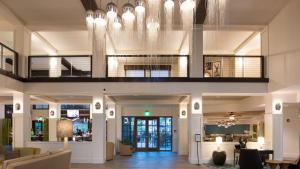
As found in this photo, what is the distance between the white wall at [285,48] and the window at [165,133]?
805cm

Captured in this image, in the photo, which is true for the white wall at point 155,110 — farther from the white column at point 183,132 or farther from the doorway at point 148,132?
the white column at point 183,132

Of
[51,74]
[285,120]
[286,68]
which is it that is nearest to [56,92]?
[51,74]

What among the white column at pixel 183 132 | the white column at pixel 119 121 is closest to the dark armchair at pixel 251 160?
the white column at pixel 183 132

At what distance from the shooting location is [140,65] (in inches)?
733

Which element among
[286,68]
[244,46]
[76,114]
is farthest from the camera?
[76,114]

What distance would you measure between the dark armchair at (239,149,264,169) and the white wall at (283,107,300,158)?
8.28 meters

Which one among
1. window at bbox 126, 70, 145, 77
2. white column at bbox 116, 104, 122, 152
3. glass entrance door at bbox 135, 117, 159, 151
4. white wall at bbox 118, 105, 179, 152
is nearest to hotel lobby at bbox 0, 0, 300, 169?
window at bbox 126, 70, 145, 77

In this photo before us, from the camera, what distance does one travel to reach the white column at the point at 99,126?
1325cm

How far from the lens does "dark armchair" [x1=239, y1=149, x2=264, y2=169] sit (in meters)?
9.98

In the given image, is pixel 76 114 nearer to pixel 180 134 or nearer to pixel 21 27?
pixel 180 134

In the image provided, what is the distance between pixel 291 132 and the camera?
59.2 feet

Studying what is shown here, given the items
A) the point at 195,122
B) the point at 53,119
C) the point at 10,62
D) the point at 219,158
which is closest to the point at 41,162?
the point at 195,122

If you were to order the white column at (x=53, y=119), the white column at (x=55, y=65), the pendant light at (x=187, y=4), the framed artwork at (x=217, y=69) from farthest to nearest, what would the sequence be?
the white column at (x=53, y=119) → the white column at (x=55, y=65) → the framed artwork at (x=217, y=69) → the pendant light at (x=187, y=4)

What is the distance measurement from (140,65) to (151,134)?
154 inches
